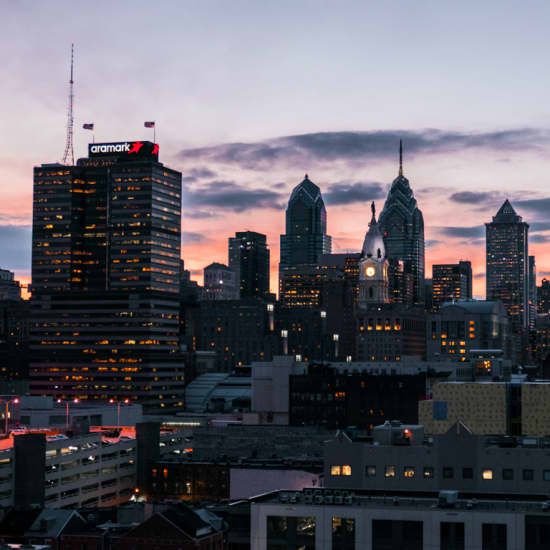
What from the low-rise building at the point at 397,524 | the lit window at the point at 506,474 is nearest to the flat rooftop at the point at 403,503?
the low-rise building at the point at 397,524

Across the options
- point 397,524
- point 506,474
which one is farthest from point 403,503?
point 506,474

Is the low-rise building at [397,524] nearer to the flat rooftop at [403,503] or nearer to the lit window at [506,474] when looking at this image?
the flat rooftop at [403,503]

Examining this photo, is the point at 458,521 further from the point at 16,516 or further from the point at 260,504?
the point at 16,516

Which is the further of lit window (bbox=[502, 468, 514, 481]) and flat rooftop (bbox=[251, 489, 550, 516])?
lit window (bbox=[502, 468, 514, 481])

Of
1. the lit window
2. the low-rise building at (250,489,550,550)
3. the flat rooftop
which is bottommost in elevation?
the low-rise building at (250,489,550,550)

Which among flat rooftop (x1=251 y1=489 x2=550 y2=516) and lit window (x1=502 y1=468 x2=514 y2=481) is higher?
lit window (x1=502 y1=468 x2=514 y2=481)

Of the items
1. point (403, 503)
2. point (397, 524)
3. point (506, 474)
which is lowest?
point (397, 524)

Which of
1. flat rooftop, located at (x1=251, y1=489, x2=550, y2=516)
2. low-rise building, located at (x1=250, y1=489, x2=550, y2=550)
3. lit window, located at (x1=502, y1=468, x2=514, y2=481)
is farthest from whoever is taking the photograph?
lit window, located at (x1=502, y1=468, x2=514, y2=481)

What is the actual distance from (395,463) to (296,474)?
62097mm

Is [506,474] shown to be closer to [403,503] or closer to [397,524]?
[403,503]

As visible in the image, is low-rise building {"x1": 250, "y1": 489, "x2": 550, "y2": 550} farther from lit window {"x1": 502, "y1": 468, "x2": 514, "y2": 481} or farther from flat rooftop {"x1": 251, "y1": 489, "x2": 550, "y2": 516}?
lit window {"x1": 502, "y1": 468, "x2": 514, "y2": 481}

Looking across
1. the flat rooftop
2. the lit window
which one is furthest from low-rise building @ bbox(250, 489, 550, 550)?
the lit window

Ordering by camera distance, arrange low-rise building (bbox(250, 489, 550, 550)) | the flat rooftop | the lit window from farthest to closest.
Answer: the lit window
the flat rooftop
low-rise building (bbox(250, 489, 550, 550))

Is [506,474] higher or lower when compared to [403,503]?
higher
